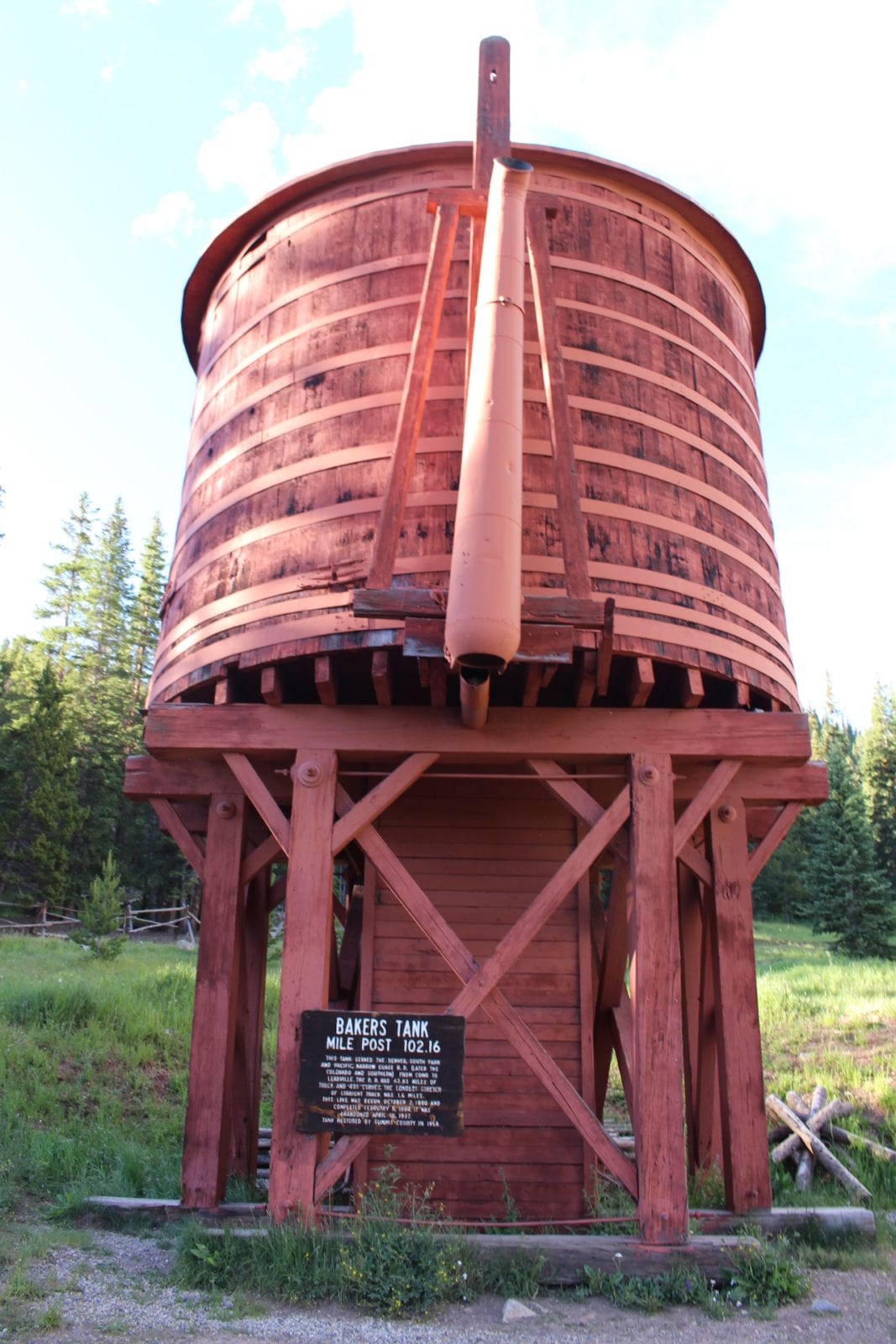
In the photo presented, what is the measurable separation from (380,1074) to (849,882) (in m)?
33.7

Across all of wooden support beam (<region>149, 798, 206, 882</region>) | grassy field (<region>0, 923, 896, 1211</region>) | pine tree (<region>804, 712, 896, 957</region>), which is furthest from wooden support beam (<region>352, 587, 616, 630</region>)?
pine tree (<region>804, 712, 896, 957</region>)

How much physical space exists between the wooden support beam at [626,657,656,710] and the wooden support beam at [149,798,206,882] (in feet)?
10.8

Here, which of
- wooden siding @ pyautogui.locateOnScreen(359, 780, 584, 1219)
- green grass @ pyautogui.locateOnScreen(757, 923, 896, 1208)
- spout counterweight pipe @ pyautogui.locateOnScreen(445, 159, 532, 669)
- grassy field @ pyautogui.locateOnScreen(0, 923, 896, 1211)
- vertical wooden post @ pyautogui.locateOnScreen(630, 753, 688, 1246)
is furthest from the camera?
green grass @ pyautogui.locateOnScreen(757, 923, 896, 1208)

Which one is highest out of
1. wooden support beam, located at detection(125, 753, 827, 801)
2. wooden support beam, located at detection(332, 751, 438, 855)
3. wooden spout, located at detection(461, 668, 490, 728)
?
wooden spout, located at detection(461, 668, 490, 728)

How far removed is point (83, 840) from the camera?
117 feet

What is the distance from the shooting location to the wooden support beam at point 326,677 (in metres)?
6.30

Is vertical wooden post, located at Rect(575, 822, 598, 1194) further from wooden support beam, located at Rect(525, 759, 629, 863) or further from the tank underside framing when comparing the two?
wooden support beam, located at Rect(525, 759, 629, 863)

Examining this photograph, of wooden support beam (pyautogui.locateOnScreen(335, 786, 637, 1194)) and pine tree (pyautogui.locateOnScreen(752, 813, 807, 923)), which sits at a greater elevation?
pine tree (pyautogui.locateOnScreen(752, 813, 807, 923))

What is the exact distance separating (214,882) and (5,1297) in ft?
8.76

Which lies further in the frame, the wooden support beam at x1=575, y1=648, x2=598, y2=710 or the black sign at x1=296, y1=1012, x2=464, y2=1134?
the wooden support beam at x1=575, y1=648, x2=598, y2=710

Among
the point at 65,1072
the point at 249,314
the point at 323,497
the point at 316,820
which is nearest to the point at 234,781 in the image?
the point at 316,820

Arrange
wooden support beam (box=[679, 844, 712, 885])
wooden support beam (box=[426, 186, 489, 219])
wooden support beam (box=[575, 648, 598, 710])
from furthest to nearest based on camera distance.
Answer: wooden support beam (box=[679, 844, 712, 885])
wooden support beam (box=[426, 186, 489, 219])
wooden support beam (box=[575, 648, 598, 710])

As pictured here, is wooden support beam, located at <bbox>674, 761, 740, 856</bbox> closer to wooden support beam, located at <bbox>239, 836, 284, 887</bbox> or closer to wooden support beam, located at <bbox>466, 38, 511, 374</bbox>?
wooden support beam, located at <bbox>239, 836, 284, 887</bbox>

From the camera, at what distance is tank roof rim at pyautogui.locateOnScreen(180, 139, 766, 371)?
754cm
